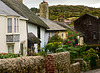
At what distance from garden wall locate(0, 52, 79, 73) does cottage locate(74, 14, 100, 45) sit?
147ft

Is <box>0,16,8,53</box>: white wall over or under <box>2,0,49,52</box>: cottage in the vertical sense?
under

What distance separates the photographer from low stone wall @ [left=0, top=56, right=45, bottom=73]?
240 inches

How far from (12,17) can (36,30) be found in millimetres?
10618

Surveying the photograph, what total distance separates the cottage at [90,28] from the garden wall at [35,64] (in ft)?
147

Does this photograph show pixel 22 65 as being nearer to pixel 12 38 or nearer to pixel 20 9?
pixel 12 38

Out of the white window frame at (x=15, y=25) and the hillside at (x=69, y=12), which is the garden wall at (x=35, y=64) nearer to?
the white window frame at (x=15, y=25)

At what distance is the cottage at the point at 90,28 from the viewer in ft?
183

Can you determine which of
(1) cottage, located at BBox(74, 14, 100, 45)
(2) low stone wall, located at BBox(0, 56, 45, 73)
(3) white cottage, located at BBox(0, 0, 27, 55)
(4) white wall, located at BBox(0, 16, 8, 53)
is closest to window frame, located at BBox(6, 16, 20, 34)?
(3) white cottage, located at BBox(0, 0, 27, 55)

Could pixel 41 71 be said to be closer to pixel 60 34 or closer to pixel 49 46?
pixel 49 46

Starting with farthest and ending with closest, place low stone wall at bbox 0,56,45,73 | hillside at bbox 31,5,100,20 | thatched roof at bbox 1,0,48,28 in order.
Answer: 1. hillside at bbox 31,5,100,20
2. thatched roof at bbox 1,0,48,28
3. low stone wall at bbox 0,56,45,73

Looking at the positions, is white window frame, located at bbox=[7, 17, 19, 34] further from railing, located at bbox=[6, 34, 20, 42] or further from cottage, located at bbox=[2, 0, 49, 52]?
cottage, located at bbox=[2, 0, 49, 52]

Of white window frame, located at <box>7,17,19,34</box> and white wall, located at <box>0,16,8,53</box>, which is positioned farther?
white window frame, located at <box>7,17,19,34</box>

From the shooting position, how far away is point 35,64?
7.90 meters

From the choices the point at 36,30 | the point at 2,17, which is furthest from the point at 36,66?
the point at 36,30
